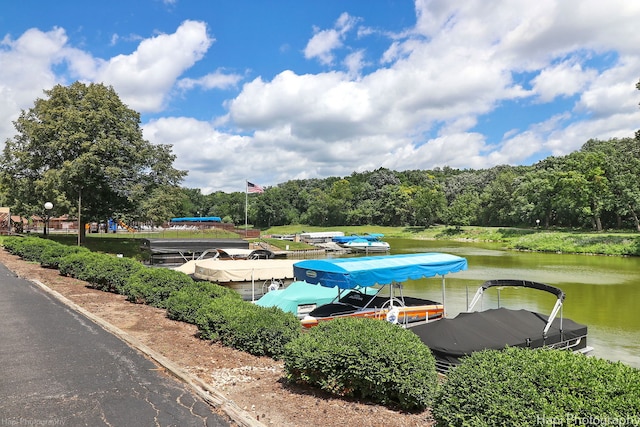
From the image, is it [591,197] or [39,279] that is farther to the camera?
[591,197]

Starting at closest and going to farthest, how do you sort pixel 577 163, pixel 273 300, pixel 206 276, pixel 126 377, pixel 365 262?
pixel 126 377 < pixel 365 262 < pixel 273 300 < pixel 206 276 < pixel 577 163

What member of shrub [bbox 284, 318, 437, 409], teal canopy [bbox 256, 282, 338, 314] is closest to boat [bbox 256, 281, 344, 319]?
teal canopy [bbox 256, 282, 338, 314]

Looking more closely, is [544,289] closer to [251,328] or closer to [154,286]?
[251,328]

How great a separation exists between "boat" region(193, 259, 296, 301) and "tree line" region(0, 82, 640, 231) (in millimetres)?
14413

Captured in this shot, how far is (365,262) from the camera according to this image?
13.0 m

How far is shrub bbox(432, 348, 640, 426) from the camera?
3.64 meters

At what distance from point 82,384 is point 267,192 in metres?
109

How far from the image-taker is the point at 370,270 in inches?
479

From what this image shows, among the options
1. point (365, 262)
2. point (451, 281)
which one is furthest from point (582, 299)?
point (365, 262)

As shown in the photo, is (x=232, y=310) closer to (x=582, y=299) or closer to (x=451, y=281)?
(x=582, y=299)

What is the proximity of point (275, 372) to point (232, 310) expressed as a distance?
2.20 m

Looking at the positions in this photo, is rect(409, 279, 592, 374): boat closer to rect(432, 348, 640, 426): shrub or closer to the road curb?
rect(432, 348, 640, 426): shrub

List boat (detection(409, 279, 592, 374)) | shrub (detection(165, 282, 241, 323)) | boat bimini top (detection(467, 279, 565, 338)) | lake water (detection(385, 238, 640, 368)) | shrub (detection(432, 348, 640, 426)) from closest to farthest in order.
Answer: shrub (detection(432, 348, 640, 426)) < boat (detection(409, 279, 592, 374)) < boat bimini top (detection(467, 279, 565, 338)) < shrub (detection(165, 282, 241, 323)) < lake water (detection(385, 238, 640, 368))

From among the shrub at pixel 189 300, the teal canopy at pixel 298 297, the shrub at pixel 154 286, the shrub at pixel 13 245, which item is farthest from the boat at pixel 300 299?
the shrub at pixel 13 245
